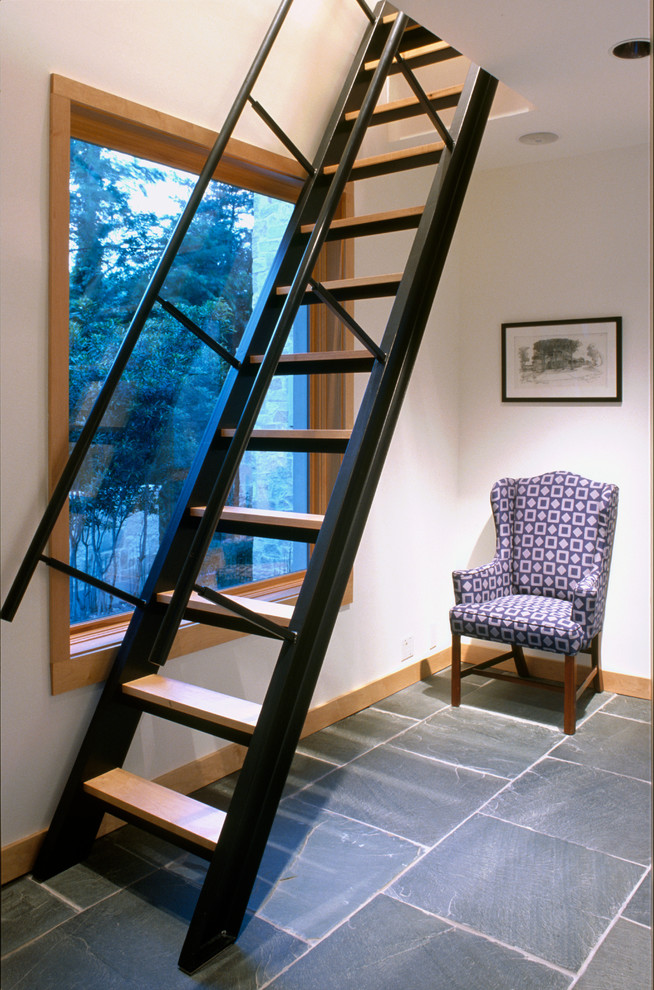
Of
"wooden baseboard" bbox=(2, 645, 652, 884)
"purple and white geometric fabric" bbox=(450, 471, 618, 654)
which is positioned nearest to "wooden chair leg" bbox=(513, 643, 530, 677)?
"wooden baseboard" bbox=(2, 645, 652, 884)

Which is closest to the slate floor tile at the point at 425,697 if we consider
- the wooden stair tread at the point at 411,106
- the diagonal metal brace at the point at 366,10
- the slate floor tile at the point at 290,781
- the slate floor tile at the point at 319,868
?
the slate floor tile at the point at 290,781

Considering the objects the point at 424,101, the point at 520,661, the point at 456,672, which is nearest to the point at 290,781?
the point at 456,672

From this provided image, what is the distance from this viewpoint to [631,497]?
156 inches

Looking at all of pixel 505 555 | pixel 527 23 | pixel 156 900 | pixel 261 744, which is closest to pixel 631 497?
pixel 505 555

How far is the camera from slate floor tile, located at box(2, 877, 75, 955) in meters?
2.07

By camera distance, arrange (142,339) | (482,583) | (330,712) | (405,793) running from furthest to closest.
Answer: (482,583)
(330,712)
(405,793)
(142,339)

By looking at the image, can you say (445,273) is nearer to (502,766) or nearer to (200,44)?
(200,44)

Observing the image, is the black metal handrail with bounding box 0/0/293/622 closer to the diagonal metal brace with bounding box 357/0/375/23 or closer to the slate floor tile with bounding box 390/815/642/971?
the diagonal metal brace with bounding box 357/0/375/23

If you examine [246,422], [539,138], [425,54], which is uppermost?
[425,54]

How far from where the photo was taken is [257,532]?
2590 millimetres

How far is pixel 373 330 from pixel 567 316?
1.10 metres

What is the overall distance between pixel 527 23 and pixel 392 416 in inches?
47.8

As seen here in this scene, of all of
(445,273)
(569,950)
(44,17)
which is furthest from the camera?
(445,273)

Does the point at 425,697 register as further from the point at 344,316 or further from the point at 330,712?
the point at 344,316
